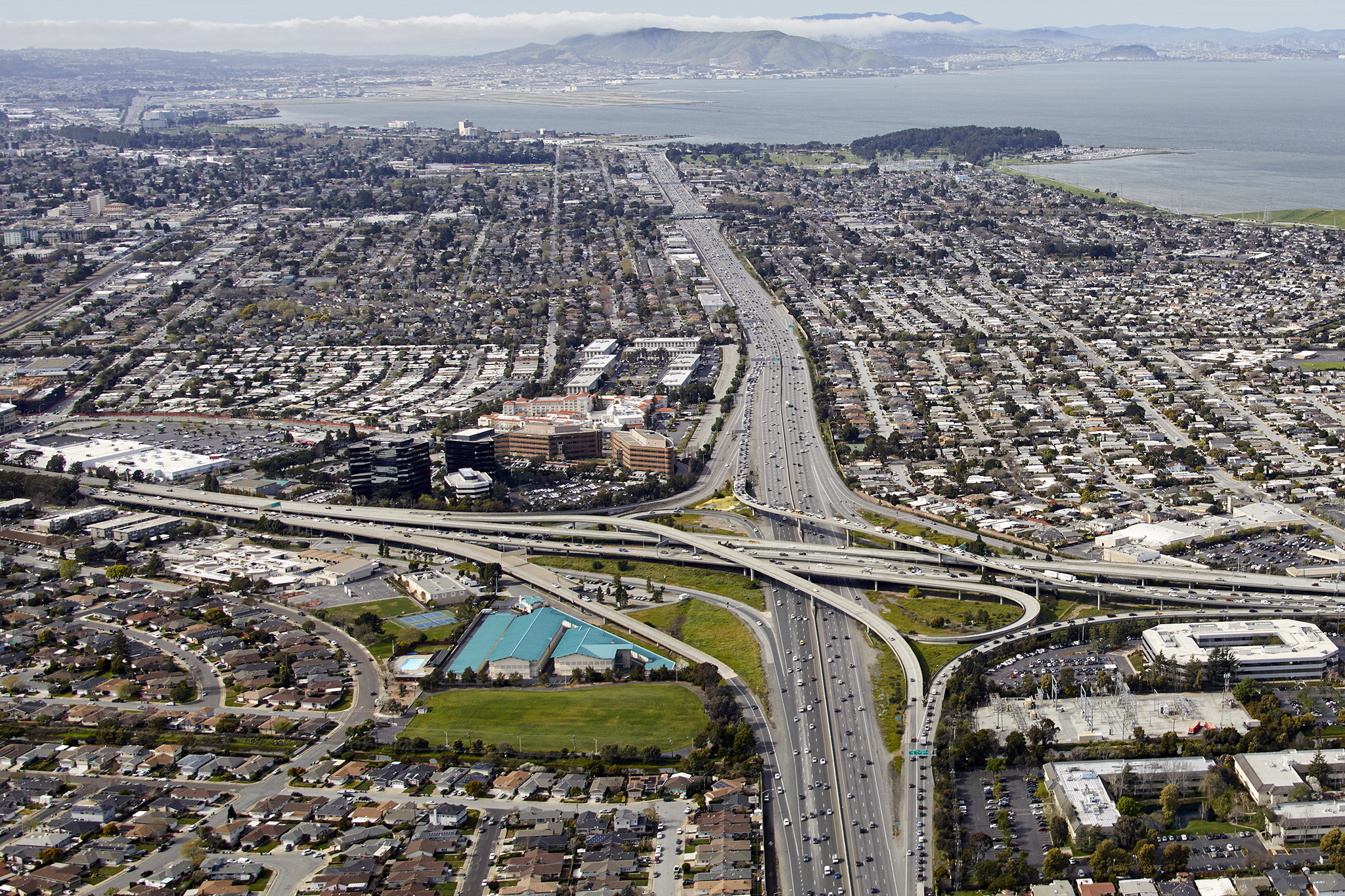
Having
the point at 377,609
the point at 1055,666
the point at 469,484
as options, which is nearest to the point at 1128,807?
the point at 1055,666

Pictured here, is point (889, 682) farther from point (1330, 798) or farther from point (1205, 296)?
point (1205, 296)

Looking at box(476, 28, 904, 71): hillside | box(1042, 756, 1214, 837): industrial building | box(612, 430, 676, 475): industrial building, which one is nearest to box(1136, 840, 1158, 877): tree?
box(1042, 756, 1214, 837): industrial building

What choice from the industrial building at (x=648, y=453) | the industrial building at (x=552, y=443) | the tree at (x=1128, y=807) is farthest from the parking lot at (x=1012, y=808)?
the industrial building at (x=552, y=443)

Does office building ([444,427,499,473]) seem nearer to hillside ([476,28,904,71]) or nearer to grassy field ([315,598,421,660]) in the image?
grassy field ([315,598,421,660])

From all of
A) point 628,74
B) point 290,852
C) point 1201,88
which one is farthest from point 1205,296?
point 628,74

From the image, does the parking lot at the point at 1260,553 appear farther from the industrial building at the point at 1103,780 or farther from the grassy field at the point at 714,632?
the grassy field at the point at 714,632

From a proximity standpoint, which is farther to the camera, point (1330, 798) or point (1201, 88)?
point (1201, 88)

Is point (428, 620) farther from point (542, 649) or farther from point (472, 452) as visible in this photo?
point (472, 452)
